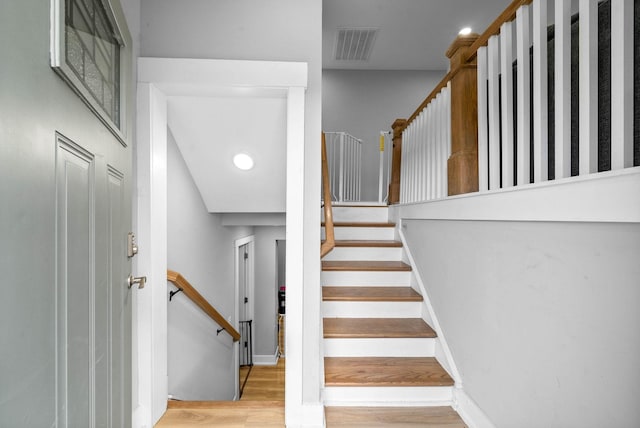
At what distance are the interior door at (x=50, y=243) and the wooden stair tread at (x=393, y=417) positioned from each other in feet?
3.99

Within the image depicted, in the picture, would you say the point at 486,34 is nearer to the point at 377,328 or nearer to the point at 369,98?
the point at 377,328

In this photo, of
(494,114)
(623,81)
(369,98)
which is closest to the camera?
(623,81)

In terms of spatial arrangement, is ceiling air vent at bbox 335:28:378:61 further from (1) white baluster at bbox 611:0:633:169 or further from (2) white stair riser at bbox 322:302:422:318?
(1) white baluster at bbox 611:0:633:169

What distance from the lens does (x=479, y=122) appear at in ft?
5.65

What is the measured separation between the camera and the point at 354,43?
4277mm

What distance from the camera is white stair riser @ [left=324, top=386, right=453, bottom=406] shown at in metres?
2.01

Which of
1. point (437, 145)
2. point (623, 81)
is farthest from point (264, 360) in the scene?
point (623, 81)

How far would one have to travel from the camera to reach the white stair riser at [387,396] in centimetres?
201

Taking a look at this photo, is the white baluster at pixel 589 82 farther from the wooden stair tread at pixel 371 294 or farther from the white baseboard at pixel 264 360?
the white baseboard at pixel 264 360

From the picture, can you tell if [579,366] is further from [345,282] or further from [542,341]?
[345,282]

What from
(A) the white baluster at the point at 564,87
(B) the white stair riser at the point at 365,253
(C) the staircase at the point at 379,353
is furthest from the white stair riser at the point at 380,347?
(A) the white baluster at the point at 564,87

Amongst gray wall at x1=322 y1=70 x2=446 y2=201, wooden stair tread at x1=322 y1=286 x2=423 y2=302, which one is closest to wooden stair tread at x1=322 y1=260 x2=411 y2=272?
wooden stair tread at x1=322 y1=286 x2=423 y2=302

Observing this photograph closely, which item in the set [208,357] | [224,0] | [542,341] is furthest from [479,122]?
[208,357]

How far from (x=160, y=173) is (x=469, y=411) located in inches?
82.4
